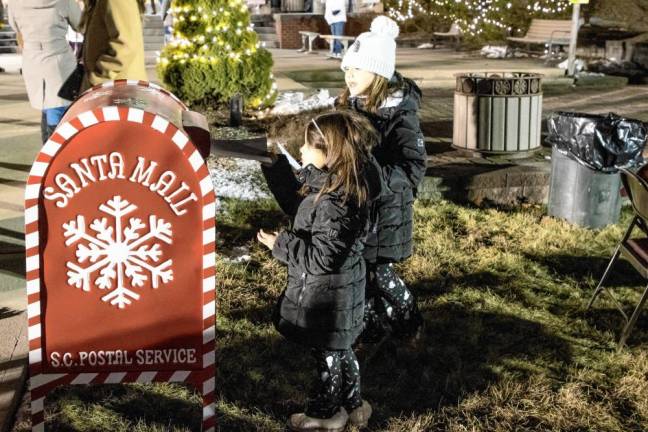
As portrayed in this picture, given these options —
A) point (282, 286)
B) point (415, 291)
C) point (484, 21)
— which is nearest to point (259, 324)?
point (282, 286)

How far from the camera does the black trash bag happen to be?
6.28 metres

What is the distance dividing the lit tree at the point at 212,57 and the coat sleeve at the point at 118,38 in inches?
208

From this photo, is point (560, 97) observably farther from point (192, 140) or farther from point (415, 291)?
point (192, 140)

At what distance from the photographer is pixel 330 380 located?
11.8 feet

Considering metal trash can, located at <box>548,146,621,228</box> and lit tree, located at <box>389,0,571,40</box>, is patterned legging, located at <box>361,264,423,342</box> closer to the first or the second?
metal trash can, located at <box>548,146,621,228</box>

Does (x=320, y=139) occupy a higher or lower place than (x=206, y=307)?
higher

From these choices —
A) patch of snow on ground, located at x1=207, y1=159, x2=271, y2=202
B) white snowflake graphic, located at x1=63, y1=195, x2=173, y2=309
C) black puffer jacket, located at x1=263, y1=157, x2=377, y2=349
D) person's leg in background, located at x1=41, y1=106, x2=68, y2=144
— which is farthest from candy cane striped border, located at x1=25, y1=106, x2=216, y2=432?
patch of snow on ground, located at x1=207, y1=159, x2=271, y2=202

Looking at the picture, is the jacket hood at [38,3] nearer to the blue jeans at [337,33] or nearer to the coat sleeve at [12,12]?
the coat sleeve at [12,12]

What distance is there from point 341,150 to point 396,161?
28.2 inches

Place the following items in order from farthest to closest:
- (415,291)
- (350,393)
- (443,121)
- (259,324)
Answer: (443,121)
(415,291)
(259,324)
(350,393)

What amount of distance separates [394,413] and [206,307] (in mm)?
1191

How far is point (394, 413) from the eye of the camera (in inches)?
154

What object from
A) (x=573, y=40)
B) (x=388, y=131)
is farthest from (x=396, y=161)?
(x=573, y=40)

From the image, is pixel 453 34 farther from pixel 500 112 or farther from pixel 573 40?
pixel 500 112
